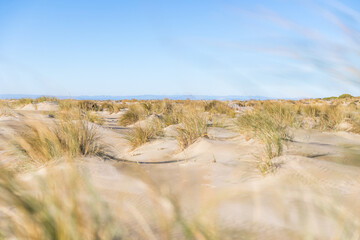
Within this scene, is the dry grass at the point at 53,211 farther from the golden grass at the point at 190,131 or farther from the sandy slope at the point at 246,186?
the golden grass at the point at 190,131

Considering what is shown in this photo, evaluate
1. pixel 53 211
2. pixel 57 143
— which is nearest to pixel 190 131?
pixel 57 143

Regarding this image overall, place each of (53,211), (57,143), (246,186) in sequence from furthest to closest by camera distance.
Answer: (57,143) < (246,186) < (53,211)

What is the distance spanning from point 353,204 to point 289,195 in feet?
1.29

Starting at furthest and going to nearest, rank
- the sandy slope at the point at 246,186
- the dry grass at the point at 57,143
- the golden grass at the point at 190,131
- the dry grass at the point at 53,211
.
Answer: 1. the golden grass at the point at 190,131
2. the dry grass at the point at 57,143
3. the sandy slope at the point at 246,186
4. the dry grass at the point at 53,211

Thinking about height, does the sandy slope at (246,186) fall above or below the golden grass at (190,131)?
below

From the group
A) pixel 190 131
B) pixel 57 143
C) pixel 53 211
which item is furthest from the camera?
pixel 190 131

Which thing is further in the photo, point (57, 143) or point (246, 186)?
point (57, 143)

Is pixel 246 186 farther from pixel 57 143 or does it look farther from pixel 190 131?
pixel 57 143

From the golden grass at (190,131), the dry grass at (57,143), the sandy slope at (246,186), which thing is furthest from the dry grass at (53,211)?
the golden grass at (190,131)

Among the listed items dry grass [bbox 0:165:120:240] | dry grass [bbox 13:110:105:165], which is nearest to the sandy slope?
dry grass [bbox 13:110:105:165]

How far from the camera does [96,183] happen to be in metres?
2.39

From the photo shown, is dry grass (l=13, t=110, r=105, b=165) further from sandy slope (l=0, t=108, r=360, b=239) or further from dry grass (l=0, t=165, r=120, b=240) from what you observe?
dry grass (l=0, t=165, r=120, b=240)

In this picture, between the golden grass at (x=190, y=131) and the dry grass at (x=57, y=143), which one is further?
the golden grass at (x=190, y=131)

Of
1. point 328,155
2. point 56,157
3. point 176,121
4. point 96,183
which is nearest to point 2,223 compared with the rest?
point 96,183
